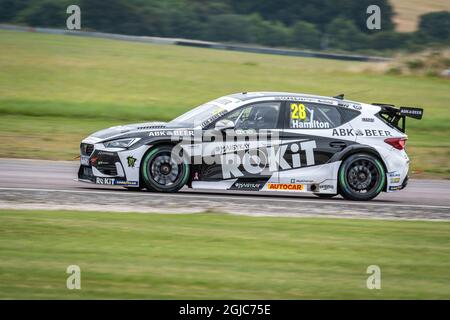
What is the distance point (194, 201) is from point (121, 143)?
134 cm

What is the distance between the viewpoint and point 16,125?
20.5 metres

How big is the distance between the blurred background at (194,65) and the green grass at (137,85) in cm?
5

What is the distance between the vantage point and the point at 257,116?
12.3m

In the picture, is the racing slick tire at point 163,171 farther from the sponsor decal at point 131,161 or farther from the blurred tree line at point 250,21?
the blurred tree line at point 250,21

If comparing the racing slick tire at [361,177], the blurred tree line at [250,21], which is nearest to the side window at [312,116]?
the racing slick tire at [361,177]

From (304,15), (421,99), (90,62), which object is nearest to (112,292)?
(421,99)

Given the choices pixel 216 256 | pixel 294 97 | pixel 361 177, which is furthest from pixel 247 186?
pixel 216 256

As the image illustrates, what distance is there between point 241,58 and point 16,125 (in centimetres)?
1834

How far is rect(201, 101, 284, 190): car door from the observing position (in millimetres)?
11977

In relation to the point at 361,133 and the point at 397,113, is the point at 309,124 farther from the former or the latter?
the point at 397,113

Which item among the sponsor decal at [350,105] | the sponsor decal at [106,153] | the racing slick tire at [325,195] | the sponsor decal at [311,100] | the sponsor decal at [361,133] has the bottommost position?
the racing slick tire at [325,195]

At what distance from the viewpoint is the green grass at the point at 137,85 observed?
20.2m

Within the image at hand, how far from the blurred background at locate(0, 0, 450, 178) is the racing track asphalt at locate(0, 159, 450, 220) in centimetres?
359

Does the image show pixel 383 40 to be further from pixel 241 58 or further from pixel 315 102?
pixel 315 102
